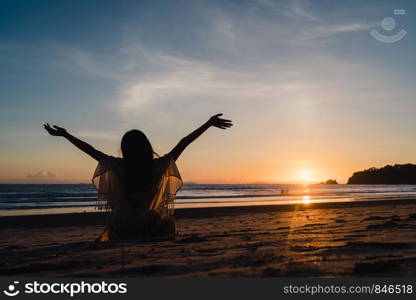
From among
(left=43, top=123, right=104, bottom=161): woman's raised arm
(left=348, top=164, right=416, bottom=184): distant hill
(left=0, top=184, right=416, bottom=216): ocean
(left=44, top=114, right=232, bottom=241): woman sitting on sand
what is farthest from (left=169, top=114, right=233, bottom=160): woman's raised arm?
(left=348, top=164, right=416, bottom=184): distant hill

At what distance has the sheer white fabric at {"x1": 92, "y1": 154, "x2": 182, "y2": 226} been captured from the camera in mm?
6410

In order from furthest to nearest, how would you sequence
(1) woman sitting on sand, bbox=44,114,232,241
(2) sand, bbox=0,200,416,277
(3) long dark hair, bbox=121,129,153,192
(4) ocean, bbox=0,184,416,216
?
(4) ocean, bbox=0,184,416,216
(1) woman sitting on sand, bbox=44,114,232,241
(3) long dark hair, bbox=121,129,153,192
(2) sand, bbox=0,200,416,277

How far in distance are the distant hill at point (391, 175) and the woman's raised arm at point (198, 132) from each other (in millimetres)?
133161

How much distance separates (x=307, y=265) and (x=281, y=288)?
847 mm

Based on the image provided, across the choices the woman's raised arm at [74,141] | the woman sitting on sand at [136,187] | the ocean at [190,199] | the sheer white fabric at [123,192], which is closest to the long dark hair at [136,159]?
the woman sitting on sand at [136,187]

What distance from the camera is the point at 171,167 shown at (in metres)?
6.59

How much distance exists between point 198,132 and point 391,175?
461ft

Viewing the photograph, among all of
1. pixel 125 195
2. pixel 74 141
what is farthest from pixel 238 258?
pixel 74 141

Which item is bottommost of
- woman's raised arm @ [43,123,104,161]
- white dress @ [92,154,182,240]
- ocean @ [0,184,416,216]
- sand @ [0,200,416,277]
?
ocean @ [0,184,416,216]

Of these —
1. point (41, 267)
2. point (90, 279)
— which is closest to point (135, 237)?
point (41, 267)

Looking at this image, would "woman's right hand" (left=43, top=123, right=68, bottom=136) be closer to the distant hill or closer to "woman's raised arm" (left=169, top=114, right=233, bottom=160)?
"woman's raised arm" (left=169, top=114, right=233, bottom=160)

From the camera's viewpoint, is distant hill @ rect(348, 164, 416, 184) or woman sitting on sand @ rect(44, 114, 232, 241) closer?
woman sitting on sand @ rect(44, 114, 232, 241)

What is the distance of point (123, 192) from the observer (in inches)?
257

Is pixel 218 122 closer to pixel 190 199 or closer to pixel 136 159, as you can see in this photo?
pixel 136 159
